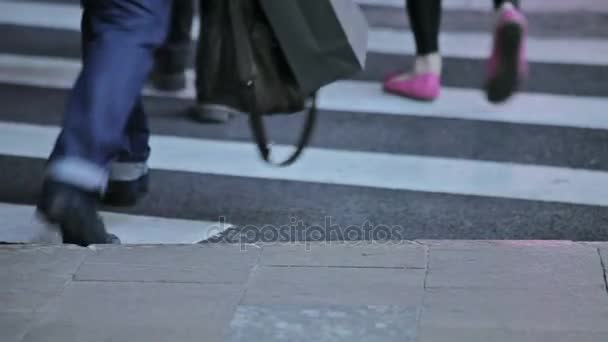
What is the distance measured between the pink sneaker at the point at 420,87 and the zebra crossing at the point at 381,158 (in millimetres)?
50

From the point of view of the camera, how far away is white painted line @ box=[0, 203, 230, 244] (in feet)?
15.3

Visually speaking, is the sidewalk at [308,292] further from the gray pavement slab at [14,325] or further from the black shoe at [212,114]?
the black shoe at [212,114]

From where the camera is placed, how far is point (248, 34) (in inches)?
159

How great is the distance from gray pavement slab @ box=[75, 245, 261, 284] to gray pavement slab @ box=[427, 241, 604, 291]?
60cm

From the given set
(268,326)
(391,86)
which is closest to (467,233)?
(268,326)

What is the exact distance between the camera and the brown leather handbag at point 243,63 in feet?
13.2

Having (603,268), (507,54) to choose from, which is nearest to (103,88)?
(603,268)

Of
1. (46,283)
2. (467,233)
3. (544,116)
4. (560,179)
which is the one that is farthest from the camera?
(544,116)

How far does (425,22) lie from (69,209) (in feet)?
8.77

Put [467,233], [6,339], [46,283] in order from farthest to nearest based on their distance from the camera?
[467,233]
[46,283]
[6,339]

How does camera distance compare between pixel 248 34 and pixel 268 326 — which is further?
pixel 248 34

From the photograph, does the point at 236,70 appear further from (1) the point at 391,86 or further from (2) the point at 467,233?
(1) the point at 391,86

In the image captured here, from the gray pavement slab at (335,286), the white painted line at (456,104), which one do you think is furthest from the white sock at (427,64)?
the gray pavement slab at (335,286)

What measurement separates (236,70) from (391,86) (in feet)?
7.82
